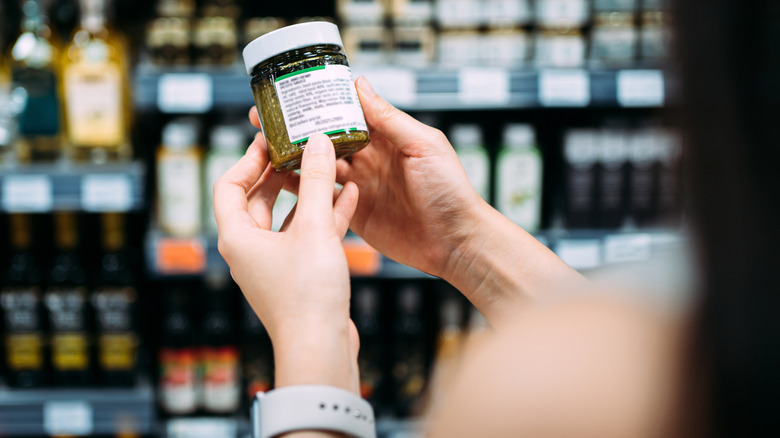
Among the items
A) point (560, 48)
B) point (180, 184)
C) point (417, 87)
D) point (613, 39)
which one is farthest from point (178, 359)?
point (613, 39)

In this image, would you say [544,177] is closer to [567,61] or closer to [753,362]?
[567,61]

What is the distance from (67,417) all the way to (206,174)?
684mm

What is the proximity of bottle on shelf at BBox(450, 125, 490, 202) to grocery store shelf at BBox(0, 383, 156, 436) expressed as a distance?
3.27 feet

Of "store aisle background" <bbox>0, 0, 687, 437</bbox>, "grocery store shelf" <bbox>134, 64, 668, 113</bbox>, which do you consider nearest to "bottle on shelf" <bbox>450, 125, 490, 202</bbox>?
"store aisle background" <bbox>0, 0, 687, 437</bbox>

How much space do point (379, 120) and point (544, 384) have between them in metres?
0.57

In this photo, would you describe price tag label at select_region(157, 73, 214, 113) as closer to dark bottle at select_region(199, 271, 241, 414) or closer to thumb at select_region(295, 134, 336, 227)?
dark bottle at select_region(199, 271, 241, 414)

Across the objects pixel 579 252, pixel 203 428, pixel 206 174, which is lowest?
pixel 203 428

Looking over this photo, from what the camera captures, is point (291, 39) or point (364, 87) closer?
point (291, 39)

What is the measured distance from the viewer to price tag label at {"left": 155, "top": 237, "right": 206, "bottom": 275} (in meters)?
1.37

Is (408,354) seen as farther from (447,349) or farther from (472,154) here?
(472,154)

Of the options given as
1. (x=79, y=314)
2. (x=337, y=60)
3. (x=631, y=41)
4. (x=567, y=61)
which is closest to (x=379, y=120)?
(x=337, y=60)

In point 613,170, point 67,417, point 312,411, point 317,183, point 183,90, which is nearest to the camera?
point 312,411

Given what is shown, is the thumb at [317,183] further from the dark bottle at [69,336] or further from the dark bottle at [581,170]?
the dark bottle at [69,336]

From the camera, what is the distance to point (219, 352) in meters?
1.56
